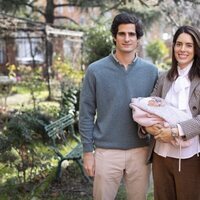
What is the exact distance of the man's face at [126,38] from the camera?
2668 mm

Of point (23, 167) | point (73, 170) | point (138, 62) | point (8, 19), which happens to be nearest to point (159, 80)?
point (138, 62)

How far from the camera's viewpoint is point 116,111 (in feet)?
9.08

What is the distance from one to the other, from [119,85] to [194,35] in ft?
2.01

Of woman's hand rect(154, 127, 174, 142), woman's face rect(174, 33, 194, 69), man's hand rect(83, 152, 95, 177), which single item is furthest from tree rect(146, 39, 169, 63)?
woman's hand rect(154, 127, 174, 142)

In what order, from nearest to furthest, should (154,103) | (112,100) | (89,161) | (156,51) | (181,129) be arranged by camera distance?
1. (181,129)
2. (154,103)
3. (112,100)
4. (89,161)
5. (156,51)

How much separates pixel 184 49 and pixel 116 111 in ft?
2.10

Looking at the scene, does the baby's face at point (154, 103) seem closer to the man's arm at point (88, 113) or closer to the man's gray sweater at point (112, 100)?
the man's gray sweater at point (112, 100)

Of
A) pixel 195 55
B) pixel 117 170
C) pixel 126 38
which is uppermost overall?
pixel 126 38

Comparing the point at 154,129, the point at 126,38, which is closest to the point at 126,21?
the point at 126,38

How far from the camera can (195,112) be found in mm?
2594

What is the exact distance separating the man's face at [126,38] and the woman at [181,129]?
0.28 m

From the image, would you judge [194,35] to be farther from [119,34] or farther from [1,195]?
[1,195]

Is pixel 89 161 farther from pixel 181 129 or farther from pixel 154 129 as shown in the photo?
pixel 181 129

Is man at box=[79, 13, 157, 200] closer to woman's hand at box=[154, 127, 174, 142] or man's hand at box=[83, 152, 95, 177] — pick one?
man's hand at box=[83, 152, 95, 177]
